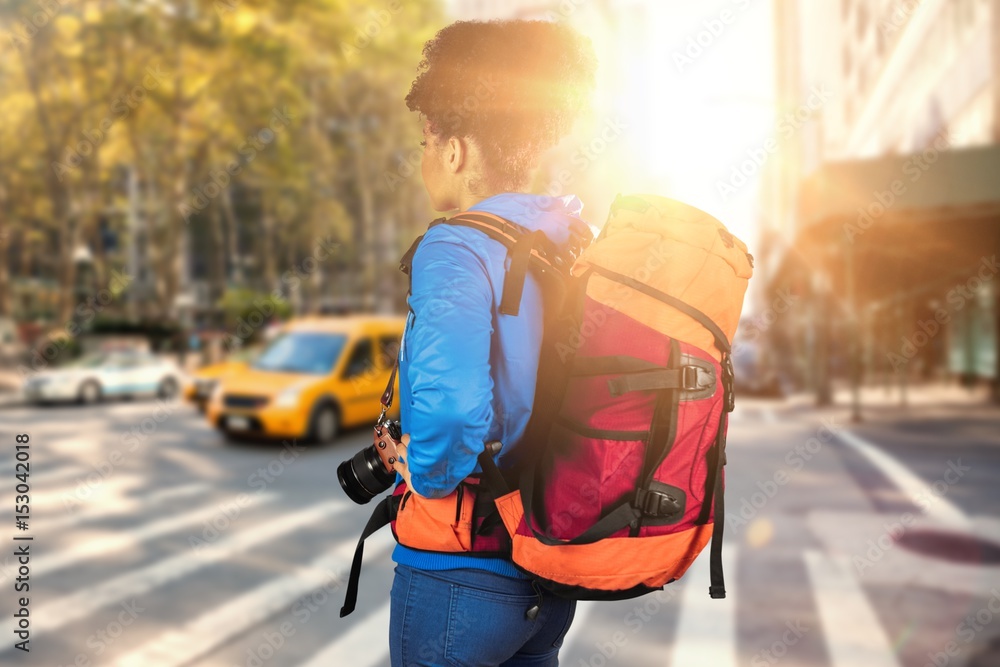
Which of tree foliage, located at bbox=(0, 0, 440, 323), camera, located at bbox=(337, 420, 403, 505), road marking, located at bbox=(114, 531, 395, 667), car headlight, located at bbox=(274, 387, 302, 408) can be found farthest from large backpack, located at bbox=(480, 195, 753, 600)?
tree foliage, located at bbox=(0, 0, 440, 323)

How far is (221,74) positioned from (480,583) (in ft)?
84.3

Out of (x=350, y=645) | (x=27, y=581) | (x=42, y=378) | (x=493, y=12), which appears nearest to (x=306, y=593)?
(x=350, y=645)

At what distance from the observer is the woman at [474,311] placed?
1.50 meters

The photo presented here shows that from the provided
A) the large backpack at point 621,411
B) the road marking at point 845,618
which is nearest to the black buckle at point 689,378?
the large backpack at point 621,411

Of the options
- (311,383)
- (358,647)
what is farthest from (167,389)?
(358,647)

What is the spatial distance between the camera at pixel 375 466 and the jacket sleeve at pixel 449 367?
0.19m

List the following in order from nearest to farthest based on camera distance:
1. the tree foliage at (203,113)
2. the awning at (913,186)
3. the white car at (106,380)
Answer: the awning at (913,186) → the white car at (106,380) → the tree foliage at (203,113)

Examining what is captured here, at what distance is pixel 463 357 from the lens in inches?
58.7

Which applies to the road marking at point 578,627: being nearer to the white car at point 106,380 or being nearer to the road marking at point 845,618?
the road marking at point 845,618

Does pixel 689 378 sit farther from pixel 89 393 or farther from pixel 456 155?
pixel 89 393

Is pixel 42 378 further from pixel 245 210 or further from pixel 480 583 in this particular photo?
pixel 245 210

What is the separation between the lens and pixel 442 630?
5.38ft

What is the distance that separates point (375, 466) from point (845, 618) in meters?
4.55

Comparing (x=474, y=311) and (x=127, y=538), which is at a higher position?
(x=474, y=311)
